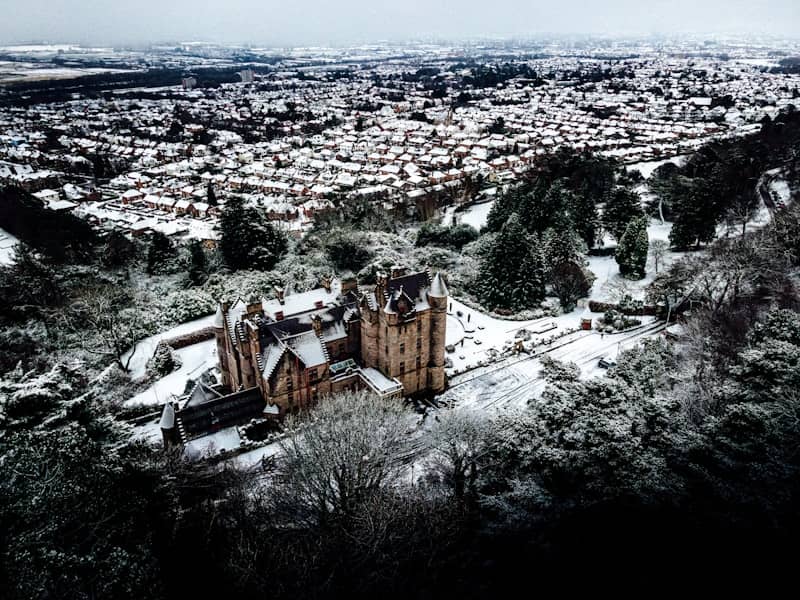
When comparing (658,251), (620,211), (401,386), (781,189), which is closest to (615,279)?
(658,251)

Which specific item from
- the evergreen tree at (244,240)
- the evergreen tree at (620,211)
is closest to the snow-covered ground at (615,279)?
the evergreen tree at (620,211)

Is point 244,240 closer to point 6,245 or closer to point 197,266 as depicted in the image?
point 197,266

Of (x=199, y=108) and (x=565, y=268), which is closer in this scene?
(x=565, y=268)

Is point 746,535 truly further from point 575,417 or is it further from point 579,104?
point 579,104

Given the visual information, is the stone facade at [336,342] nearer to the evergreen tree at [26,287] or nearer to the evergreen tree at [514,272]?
the evergreen tree at [514,272]

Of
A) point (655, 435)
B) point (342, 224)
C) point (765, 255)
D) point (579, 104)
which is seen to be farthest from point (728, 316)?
point (579, 104)

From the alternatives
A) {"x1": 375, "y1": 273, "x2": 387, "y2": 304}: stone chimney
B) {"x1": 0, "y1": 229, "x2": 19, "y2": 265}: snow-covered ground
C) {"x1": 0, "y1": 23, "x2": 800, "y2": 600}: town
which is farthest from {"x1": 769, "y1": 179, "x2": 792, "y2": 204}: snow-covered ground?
{"x1": 0, "y1": 229, "x2": 19, "y2": 265}: snow-covered ground
